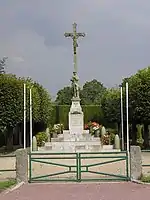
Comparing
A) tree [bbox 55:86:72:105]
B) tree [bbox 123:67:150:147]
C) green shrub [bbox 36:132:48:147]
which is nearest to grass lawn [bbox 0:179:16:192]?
green shrub [bbox 36:132:48:147]

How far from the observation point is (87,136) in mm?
32188

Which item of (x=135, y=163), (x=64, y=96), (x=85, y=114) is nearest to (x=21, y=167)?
(x=135, y=163)

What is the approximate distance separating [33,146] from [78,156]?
14.8 metres

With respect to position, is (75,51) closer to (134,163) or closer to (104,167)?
(104,167)

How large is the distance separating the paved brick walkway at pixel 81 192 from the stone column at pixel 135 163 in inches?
31.7

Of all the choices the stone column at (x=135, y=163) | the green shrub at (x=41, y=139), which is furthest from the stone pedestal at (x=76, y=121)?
the stone column at (x=135, y=163)

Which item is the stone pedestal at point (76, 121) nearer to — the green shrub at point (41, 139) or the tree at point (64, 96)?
the green shrub at point (41, 139)

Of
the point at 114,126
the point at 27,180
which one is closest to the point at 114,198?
the point at 27,180

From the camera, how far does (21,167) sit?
15008 millimetres

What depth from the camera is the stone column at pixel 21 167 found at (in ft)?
49.0

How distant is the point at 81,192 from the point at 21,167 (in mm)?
3203

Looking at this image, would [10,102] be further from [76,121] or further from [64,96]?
[64,96]

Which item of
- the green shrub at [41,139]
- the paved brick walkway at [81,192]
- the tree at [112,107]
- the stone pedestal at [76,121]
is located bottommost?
the paved brick walkway at [81,192]

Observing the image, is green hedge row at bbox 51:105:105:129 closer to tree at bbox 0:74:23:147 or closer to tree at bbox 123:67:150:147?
tree at bbox 123:67:150:147
